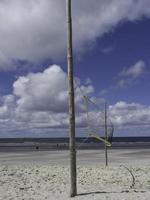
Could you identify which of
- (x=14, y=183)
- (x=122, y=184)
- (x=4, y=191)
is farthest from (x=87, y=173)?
(x=4, y=191)

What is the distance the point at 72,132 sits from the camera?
11094mm

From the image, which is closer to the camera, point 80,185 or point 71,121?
point 71,121

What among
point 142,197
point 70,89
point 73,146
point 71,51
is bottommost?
point 142,197

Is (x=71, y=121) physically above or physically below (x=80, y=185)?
above

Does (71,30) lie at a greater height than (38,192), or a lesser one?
greater

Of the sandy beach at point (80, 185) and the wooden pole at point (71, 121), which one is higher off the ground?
the wooden pole at point (71, 121)

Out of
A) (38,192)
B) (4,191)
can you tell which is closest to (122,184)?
(38,192)

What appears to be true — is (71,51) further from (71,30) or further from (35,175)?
(35,175)

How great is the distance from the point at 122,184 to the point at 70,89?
156 inches

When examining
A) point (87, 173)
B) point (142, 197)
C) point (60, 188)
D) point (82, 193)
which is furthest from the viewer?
point (87, 173)

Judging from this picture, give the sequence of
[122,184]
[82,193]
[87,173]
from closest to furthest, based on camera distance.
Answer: [82,193]
[122,184]
[87,173]

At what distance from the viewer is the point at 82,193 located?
11.5 metres

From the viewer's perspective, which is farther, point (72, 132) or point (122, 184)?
point (122, 184)

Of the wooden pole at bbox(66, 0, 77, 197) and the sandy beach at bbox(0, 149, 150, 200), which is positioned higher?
the wooden pole at bbox(66, 0, 77, 197)
